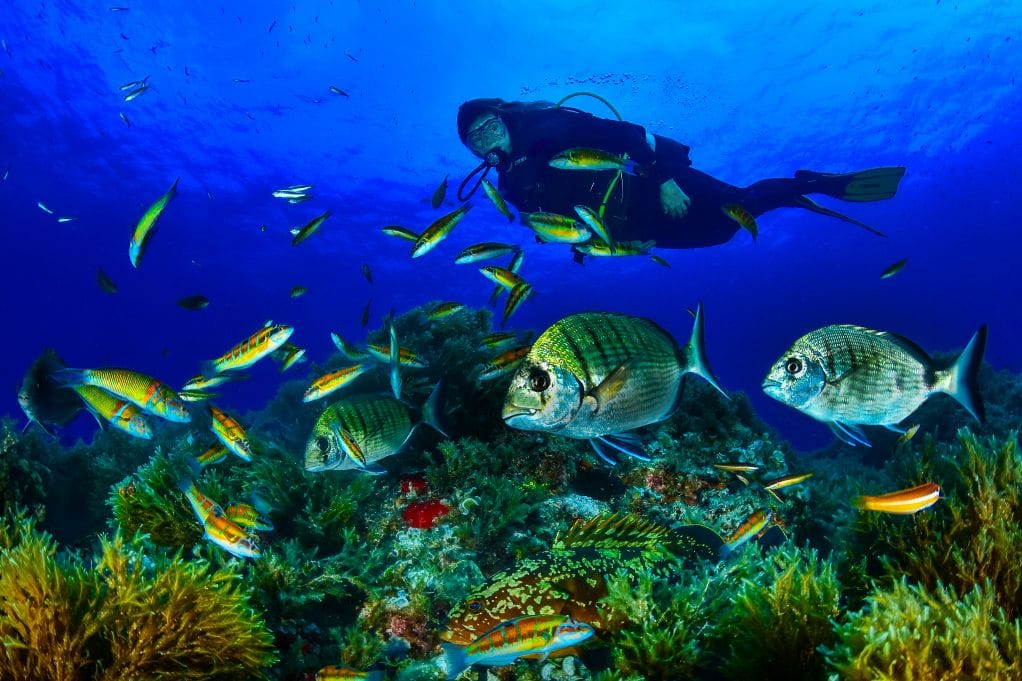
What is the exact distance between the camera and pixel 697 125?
3347cm

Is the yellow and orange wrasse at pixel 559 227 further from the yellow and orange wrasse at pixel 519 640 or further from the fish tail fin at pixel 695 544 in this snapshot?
the yellow and orange wrasse at pixel 519 640

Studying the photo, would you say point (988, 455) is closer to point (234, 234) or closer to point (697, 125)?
point (697, 125)

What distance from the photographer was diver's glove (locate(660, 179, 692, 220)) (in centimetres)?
977

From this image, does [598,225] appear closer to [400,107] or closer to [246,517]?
[246,517]

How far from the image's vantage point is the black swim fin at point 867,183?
9.12 m

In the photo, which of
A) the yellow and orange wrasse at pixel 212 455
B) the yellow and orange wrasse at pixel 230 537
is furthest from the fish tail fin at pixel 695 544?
the yellow and orange wrasse at pixel 212 455

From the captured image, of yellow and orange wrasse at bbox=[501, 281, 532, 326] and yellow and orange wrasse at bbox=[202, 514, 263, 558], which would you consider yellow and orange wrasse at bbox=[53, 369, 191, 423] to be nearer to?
yellow and orange wrasse at bbox=[202, 514, 263, 558]

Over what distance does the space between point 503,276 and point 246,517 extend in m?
2.79

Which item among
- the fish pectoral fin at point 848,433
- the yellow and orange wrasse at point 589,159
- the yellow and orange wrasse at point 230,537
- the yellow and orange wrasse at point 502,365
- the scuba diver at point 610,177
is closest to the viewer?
the fish pectoral fin at point 848,433

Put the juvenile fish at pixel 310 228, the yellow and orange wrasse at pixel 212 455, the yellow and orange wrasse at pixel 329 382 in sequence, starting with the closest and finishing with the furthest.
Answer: the yellow and orange wrasse at pixel 212 455 → the yellow and orange wrasse at pixel 329 382 → the juvenile fish at pixel 310 228

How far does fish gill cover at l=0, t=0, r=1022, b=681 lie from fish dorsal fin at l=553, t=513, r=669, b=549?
1.0 inches

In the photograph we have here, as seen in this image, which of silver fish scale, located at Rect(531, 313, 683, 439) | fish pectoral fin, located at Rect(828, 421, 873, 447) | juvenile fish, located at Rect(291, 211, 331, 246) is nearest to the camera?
silver fish scale, located at Rect(531, 313, 683, 439)

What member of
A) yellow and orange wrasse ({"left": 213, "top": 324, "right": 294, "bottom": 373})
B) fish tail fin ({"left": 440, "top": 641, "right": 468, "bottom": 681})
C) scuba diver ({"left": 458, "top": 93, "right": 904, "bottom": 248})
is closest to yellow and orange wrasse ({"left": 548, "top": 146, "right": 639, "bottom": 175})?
yellow and orange wrasse ({"left": 213, "top": 324, "right": 294, "bottom": 373})

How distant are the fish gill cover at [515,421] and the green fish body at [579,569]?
20mm
